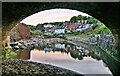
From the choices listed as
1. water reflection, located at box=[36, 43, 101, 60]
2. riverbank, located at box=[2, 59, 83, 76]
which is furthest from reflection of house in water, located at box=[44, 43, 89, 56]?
riverbank, located at box=[2, 59, 83, 76]

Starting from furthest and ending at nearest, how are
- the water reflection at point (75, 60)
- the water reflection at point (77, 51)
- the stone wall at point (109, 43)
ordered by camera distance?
the water reflection at point (77, 51)
the stone wall at point (109, 43)
the water reflection at point (75, 60)

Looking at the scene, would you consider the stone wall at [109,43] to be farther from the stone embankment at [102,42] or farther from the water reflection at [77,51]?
the water reflection at [77,51]

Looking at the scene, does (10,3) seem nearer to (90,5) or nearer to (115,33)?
(90,5)

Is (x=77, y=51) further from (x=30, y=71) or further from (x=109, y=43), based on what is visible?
(x=30, y=71)

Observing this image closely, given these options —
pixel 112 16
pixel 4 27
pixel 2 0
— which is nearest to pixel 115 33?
pixel 112 16

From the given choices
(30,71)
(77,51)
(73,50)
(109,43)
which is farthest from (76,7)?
(73,50)

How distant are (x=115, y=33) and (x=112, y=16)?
106 cm

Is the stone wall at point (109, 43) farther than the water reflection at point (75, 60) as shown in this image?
Yes

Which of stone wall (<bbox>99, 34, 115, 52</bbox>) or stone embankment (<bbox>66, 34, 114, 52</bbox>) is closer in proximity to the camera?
stone wall (<bbox>99, 34, 115, 52</bbox>)

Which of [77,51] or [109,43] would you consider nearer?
[109,43]

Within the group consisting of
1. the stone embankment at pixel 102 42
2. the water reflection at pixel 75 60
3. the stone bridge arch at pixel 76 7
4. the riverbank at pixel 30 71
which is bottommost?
the water reflection at pixel 75 60

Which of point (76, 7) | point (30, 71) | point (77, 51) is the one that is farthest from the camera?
point (77, 51)

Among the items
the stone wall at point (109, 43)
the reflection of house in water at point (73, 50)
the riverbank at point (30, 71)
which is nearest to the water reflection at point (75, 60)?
the reflection of house in water at point (73, 50)

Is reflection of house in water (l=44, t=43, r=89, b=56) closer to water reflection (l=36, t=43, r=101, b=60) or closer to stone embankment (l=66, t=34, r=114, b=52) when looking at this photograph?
water reflection (l=36, t=43, r=101, b=60)
